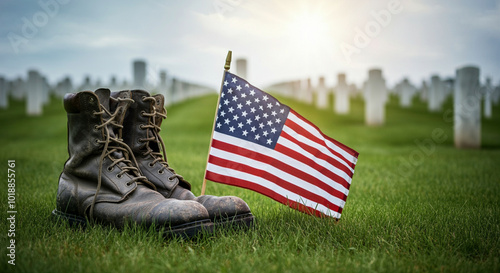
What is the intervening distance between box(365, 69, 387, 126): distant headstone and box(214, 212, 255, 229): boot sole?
1095cm

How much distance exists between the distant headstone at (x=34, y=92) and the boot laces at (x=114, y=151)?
15.2 m

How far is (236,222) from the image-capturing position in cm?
234

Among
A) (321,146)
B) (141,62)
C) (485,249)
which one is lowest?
(485,249)

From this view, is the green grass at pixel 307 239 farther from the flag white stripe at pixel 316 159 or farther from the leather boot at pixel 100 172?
the flag white stripe at pixel 316 159

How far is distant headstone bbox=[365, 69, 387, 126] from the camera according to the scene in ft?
41.3

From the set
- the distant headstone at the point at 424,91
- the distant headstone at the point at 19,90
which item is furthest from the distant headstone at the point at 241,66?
the distant headstone at the point at 424,91

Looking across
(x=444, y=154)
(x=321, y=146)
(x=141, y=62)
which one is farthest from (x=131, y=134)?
(x=141, y=62)

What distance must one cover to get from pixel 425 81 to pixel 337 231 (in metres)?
28.4

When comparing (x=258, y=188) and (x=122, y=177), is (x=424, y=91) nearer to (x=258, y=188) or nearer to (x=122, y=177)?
(x=258, y=188)

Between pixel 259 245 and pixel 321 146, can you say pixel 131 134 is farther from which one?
pixel 321 146

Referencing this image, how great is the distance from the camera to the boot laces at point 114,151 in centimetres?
238

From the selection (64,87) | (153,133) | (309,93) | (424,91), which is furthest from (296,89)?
(153,133)

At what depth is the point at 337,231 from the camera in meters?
2.37

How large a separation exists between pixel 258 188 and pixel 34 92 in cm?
1579
